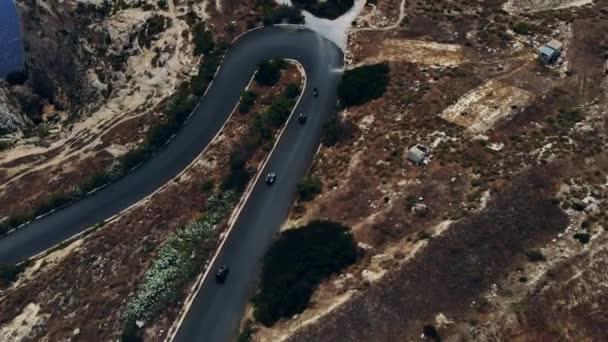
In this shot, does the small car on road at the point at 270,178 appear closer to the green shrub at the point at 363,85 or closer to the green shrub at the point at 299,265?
the green shrub at the point at 299,265

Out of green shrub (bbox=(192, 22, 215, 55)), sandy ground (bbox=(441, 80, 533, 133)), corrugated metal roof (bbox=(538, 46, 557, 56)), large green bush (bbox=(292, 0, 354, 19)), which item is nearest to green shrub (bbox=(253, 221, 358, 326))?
sandy ground (bbox=(441, 80, 533, 133))

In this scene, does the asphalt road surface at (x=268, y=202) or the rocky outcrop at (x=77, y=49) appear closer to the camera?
the asphalt road surface at (x=268, y=202)

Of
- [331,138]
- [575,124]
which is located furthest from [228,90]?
[575,124]

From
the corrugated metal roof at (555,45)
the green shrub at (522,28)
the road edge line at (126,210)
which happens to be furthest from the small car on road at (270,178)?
the green shrub at (522,28)

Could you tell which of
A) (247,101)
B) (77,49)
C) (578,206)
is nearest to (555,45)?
(578,206)

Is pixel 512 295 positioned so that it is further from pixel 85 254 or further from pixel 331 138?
pixel 85 254

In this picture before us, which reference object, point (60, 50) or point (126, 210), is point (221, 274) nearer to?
point (126, 210)
